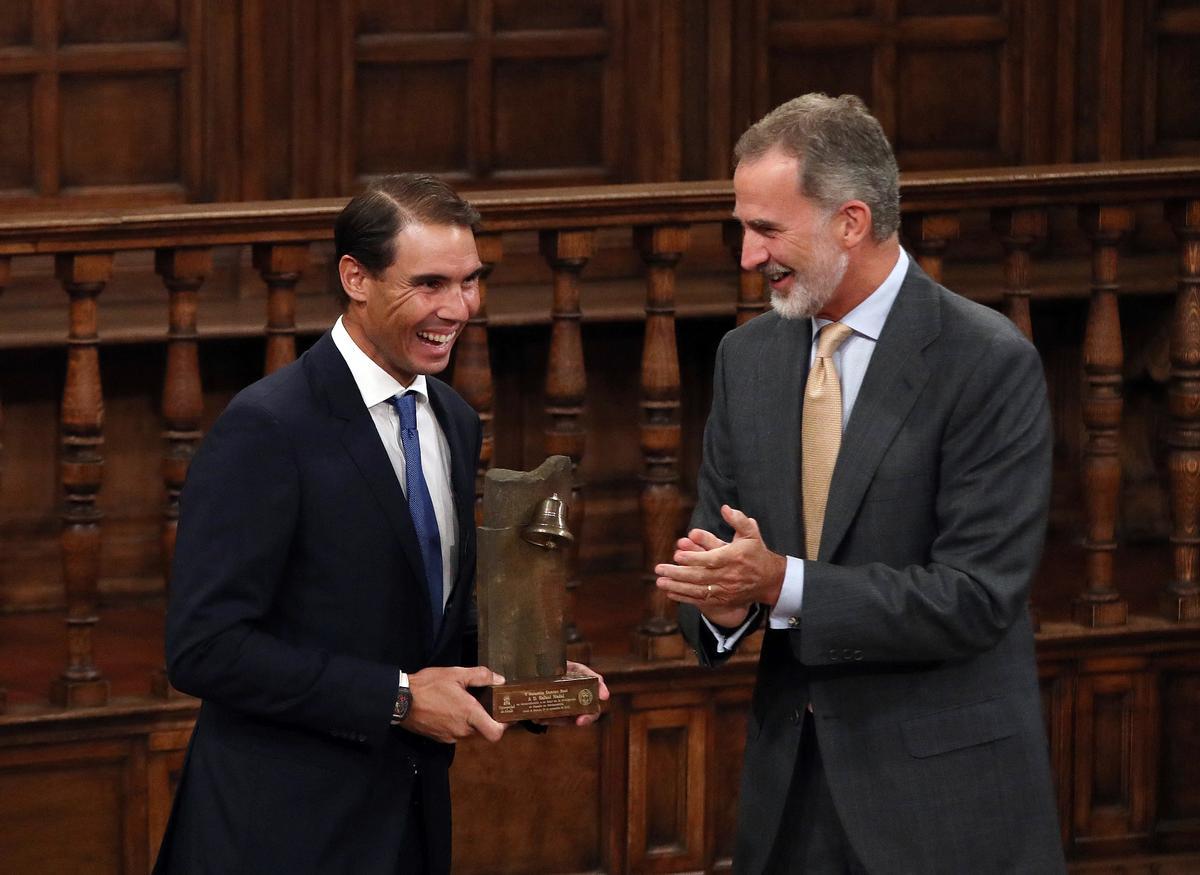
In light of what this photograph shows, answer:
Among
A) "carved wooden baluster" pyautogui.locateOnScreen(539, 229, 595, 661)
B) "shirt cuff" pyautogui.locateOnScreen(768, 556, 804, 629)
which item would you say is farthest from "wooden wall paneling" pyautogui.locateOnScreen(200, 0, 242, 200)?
"shirt cuff" pyautogui.locateOnScreen(768, 556, 804, 629)

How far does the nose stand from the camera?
3.23m

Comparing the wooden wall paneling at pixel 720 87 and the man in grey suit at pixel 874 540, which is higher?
the wooden wall paneling at pixel 720 87

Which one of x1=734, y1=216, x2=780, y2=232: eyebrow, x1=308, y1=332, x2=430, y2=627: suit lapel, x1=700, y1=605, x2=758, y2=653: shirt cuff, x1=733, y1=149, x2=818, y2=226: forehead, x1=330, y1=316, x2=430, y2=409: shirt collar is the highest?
x1=733, y1=149, x2=818, y2=226: forehead

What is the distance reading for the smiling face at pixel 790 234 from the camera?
3.19m

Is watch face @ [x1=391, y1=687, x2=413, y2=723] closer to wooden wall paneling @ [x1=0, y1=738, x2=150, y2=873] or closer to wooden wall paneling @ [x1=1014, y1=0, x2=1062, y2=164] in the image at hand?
wooden wall paneling @ [x1=0, y1=738, x2=150, y2=873]

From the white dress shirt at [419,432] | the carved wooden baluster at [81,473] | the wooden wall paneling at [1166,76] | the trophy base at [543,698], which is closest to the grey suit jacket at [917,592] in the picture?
the trophy base at [543,698]

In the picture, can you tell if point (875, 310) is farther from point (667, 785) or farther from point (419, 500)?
point (667, 785)

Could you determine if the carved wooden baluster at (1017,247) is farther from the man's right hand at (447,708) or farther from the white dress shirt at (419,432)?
the man's right hand at (447,708)

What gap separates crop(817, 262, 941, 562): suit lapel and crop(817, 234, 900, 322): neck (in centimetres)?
6

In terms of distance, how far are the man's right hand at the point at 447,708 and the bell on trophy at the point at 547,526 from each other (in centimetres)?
21

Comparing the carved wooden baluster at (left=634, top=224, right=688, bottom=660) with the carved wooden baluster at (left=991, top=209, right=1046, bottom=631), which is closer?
the carved wooden baluster at (left=634, top=224, right=688, bottom=660)

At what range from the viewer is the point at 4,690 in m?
4.43

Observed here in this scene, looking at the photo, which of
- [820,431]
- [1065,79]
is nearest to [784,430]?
[820,431]

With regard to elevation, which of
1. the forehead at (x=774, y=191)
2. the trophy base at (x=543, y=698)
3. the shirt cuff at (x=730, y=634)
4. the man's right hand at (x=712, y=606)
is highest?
the forehead at (x=774, y=191)
